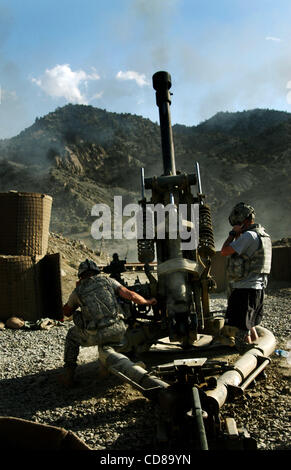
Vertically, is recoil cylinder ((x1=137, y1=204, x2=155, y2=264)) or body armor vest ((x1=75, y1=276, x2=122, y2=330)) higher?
recoil cylinder ((x1=137, y1=204, x2=155, y2=264))

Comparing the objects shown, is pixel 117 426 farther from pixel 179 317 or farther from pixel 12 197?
pixel 12 197

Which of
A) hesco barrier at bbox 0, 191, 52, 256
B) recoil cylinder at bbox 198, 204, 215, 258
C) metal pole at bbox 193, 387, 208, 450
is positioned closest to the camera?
metal pole at bbox 193, 387, 208, 450

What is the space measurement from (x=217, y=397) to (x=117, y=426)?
955 mm

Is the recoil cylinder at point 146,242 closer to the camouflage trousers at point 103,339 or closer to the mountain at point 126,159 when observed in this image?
the camouflage trousers at point 103,339

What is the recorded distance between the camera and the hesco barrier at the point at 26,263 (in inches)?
317

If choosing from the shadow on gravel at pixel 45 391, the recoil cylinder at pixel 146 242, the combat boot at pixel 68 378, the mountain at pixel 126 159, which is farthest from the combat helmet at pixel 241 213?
the mountain at pixel 126 159

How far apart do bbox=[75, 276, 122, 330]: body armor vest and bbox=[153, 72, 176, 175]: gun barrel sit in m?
2.27

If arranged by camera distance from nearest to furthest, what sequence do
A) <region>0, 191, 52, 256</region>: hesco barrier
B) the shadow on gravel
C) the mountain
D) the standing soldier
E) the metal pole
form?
the metal pole < the shadow on gravel < the standing soldier < <region>0, 191, 52, 256</region>: hesco barrier < the mountain

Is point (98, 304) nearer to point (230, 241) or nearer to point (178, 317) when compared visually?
point (178, 317)

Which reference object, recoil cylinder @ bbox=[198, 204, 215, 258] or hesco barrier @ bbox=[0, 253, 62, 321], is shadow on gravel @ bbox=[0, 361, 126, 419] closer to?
recoil cylinder @ bbox=[198, 204, 215, 258]

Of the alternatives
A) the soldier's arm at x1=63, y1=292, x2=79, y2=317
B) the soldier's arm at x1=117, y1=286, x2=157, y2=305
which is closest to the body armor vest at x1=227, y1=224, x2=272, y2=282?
the soldier's arm at x1=117, y1=286, x2=157, y2=305

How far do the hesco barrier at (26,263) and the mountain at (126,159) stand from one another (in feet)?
75.2

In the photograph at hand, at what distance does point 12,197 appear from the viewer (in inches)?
334

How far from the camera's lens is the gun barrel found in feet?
20.1
